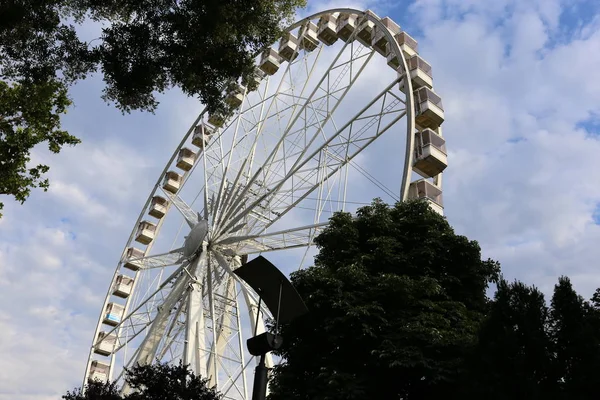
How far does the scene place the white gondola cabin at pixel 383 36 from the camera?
20516 millimetres

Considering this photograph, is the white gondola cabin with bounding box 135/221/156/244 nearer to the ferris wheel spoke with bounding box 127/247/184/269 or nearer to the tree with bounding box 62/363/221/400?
the ferris wheel spoke with bounding box 127/247/184/269

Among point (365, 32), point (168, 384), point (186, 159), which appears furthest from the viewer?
point (186, 159)

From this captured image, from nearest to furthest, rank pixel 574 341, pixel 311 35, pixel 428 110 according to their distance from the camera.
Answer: pixel 574 341 → pixel 428 110 → pixel 311 35

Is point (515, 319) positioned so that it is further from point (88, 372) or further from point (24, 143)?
point (88, 372)

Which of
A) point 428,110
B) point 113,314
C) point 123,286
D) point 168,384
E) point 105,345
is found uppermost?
point 428,110

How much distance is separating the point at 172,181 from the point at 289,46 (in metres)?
7.91

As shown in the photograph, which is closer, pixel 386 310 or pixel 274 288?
pixel 274 288

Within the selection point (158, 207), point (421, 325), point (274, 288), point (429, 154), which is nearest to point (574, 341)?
point (421, 325)

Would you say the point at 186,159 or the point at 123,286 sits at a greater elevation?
the point at 186,159

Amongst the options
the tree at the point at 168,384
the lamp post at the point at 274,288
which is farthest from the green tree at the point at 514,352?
the tree at the point at 168,384

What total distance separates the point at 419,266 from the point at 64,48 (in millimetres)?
8354

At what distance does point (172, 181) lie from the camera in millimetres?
28062

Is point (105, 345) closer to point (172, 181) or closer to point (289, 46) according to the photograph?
point (172, 181)

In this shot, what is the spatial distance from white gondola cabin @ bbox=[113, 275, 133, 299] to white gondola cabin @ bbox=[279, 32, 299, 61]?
1191 centimetres
